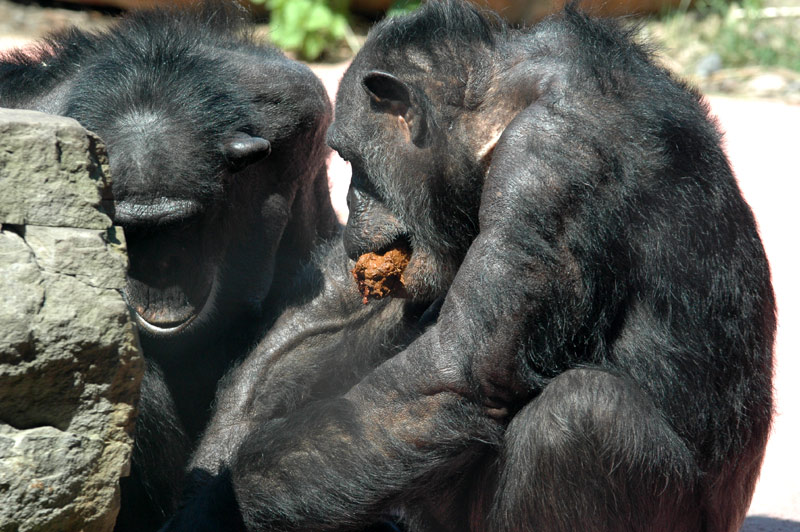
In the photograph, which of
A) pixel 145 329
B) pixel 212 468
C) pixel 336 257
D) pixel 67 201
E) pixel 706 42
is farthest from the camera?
pixel 706 42

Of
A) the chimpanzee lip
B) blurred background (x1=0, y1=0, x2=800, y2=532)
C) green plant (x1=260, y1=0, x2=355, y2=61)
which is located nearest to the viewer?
the chimpanzee lip

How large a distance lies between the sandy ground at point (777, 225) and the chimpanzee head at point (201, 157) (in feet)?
7.10

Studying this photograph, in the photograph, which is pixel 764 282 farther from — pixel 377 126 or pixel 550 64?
pixel 377 126

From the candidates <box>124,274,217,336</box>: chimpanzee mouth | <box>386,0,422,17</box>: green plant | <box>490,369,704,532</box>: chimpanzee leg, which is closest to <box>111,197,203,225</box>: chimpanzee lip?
<box>124,274,217,336</box>: chimpanzee mouth

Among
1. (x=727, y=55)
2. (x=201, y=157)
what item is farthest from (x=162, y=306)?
(x=727, y=55)

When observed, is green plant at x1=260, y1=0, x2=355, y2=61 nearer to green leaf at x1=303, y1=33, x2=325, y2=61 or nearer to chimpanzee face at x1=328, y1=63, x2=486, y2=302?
green leaf at x1=303, y1=33, x2=325, y2=61

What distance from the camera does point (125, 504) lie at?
4281 mm

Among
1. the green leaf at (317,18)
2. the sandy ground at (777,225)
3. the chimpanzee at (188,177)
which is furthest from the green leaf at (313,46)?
the chimpanzee at (188,177)

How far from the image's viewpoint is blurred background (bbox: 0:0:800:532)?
8.22 meters

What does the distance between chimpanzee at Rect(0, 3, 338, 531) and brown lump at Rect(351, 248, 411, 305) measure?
2.47ft

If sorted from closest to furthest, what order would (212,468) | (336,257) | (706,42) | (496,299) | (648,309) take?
(496,299) < (648,309) < (212,468) < (336,257) < (706,42)

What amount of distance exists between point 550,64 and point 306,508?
1.97 m

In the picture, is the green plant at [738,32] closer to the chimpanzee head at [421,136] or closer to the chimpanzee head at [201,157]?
the chimpanzee head at [201,157]

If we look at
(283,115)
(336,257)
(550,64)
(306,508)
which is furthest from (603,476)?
(283,115)
